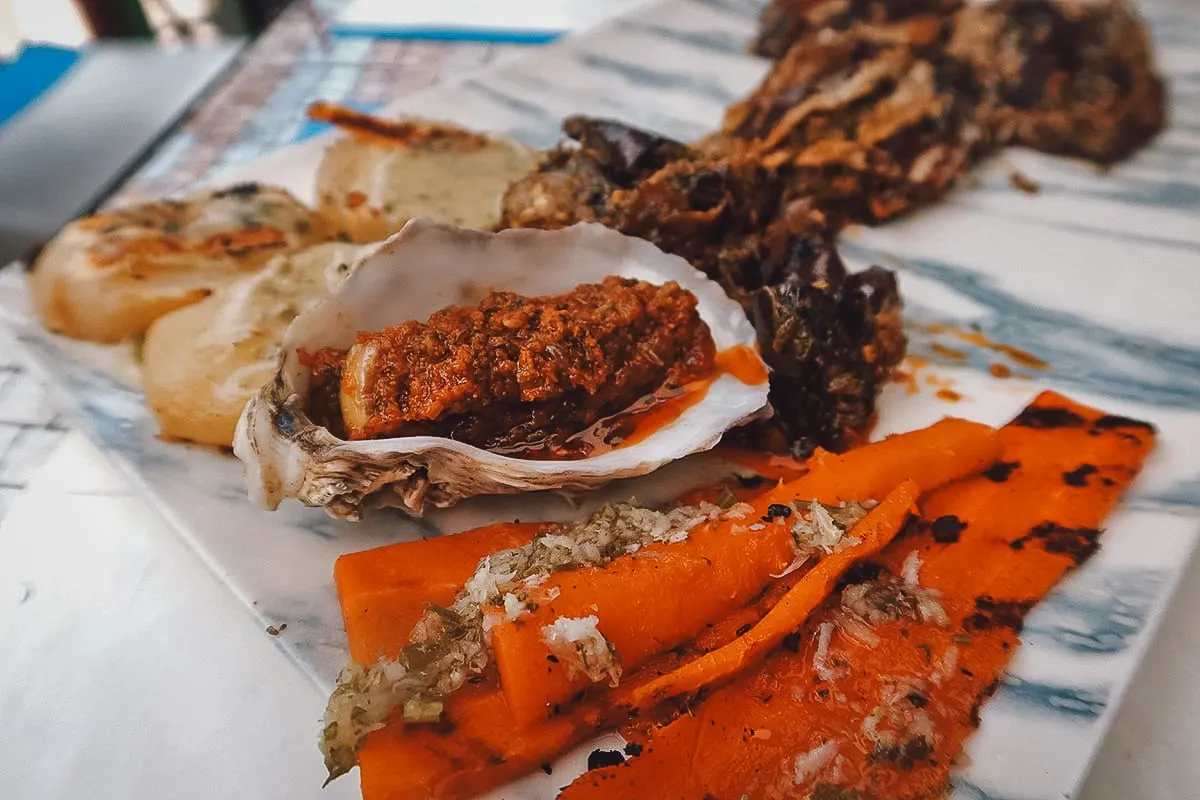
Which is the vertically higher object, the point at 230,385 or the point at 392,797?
the point at 230,385

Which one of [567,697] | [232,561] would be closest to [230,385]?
[232,561]

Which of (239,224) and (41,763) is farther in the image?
(239,224)

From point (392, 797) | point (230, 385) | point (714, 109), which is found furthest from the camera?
point (714, 109)

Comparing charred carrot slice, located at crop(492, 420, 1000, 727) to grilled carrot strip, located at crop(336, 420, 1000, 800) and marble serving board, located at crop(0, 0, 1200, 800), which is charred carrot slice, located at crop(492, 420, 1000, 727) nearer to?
grilled carrot strip, located at crop(336, 420, 1000, 800)

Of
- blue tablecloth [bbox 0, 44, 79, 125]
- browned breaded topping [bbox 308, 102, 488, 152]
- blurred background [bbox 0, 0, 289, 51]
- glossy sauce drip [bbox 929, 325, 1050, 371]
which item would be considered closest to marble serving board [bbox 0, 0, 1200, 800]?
glossy sauce drip [bbox 929, 325, 1050, 371]

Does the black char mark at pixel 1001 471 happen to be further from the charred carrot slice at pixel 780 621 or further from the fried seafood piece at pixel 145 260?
the fried seafood piece at pixel 145 260

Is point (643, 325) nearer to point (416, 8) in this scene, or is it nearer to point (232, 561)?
point (232, 561)

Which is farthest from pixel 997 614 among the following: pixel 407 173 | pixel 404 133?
pixel 404 133
